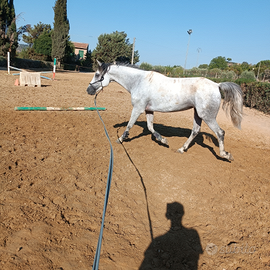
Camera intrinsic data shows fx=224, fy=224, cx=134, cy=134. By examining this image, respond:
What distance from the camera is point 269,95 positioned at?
12422 mm

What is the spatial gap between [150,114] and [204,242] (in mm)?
3572

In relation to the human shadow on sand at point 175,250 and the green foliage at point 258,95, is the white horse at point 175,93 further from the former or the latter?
the green foliage at point 258,95

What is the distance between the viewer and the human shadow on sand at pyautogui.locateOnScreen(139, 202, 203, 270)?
7.75 ft

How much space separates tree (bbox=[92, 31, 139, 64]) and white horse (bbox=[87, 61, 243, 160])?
40282 millimetres

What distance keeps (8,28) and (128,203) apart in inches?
1093

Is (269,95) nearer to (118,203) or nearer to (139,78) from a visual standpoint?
(139,78)

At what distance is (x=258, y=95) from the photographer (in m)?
13.2

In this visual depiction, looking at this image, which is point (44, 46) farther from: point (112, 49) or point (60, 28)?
point (112, 49)

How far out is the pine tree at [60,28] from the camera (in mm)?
34094

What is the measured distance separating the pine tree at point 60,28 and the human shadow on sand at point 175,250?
38959 millimetres

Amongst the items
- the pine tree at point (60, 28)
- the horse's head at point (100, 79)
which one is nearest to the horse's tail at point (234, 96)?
the horse's head at point (100, 79)

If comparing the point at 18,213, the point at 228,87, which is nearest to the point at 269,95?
the point at 228,87

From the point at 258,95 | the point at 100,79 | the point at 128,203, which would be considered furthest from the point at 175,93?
the point at 258,95

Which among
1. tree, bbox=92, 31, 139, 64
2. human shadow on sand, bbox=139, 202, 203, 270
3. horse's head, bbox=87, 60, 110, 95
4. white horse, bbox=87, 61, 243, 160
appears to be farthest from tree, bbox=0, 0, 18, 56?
human shadow on sand, bbox=139, 202, 203, 270
